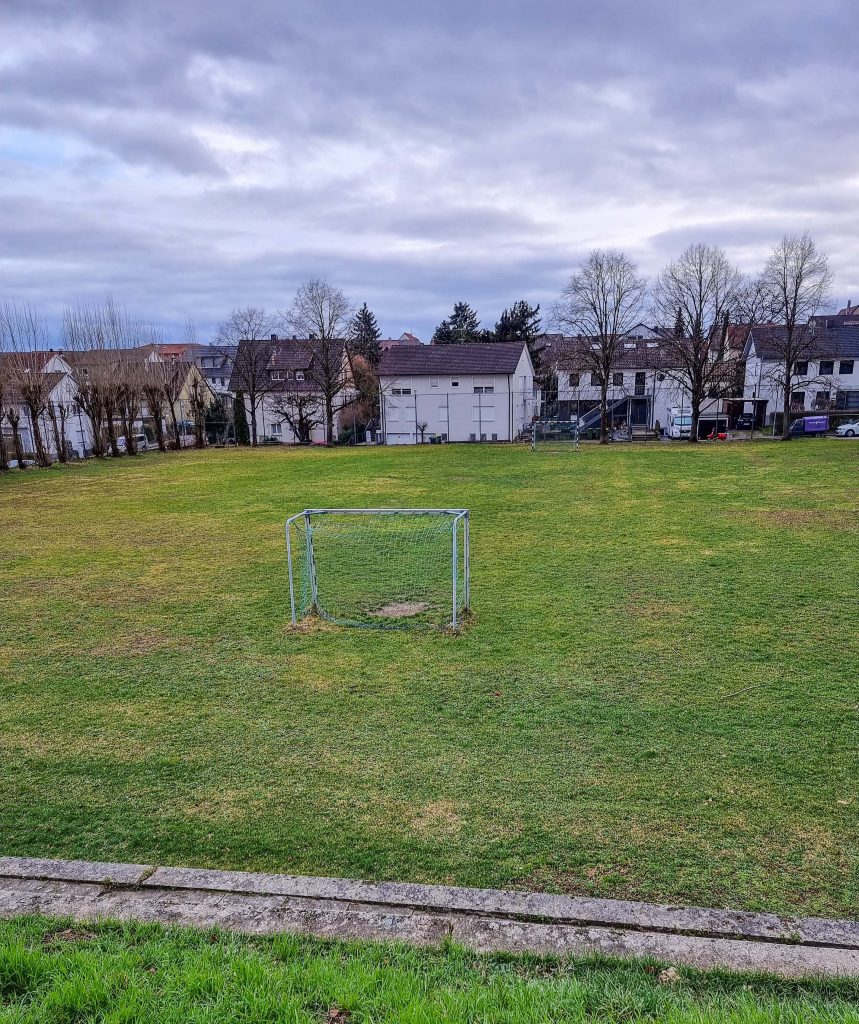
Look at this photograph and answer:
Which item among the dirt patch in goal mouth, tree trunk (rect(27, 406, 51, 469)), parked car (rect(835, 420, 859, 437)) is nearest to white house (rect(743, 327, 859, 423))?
parked car (rect(835, 420, 859, 437))

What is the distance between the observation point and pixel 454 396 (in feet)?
139

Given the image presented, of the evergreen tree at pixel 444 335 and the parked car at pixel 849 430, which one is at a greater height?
the evergreen tree at pixel 444 335

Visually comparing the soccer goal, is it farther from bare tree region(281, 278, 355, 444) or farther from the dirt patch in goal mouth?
bare tree region(281, 278, 355, 444)

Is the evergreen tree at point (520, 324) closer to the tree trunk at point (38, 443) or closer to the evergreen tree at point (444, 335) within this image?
the evergreen tree at point (444, 335)

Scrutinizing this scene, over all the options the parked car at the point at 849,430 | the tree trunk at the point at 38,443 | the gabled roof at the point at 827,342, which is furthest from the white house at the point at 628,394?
the tree trunk at the point at 38,443

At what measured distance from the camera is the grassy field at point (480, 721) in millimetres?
3740

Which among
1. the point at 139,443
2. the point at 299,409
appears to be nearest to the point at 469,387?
the point at 299,409

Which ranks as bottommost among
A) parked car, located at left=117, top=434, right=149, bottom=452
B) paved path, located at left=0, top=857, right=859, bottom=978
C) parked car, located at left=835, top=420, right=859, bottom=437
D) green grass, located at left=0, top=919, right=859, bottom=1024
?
parked car, located at left=835, top=420, right=859, bottom=437

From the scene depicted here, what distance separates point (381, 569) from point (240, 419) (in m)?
35.7

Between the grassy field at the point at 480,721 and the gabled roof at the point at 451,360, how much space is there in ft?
105

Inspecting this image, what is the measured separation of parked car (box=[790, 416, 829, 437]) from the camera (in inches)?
1505

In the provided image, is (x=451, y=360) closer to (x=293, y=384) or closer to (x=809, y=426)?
(x=293, y=384)

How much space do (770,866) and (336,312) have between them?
39877mm

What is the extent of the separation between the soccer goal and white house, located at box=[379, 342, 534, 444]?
2867cm
